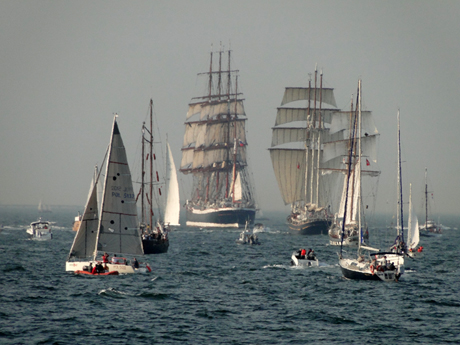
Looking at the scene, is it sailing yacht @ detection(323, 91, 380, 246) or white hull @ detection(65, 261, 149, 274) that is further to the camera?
sailing yacht @ detection(323, 91, 380, 246)

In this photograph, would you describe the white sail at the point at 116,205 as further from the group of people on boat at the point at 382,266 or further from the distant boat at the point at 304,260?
the group of people on boat at the point at 382,266

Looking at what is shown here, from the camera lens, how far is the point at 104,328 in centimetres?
3278

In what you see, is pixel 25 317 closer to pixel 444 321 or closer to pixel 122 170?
pixel 122 170

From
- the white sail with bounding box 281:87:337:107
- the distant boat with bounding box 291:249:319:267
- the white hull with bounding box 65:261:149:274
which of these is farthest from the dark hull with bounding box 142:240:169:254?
the white sail with bounding box 281:87:337:107

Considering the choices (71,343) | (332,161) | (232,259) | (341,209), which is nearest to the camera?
(71,343)

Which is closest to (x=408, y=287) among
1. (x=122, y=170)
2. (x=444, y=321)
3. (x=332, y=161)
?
(x=444, y=321)

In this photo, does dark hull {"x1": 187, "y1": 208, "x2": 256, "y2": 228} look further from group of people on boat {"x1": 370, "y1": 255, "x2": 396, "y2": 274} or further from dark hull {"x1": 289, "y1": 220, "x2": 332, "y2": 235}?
group of people on boat {"x1": 370, "y1": 255, "x2": 396, "y2": 274}

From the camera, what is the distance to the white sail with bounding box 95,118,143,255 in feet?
165

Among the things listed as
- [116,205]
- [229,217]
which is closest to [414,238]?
[116,205]

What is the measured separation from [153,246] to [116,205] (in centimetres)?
2213

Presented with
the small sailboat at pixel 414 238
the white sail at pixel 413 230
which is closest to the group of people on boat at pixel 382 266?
the small sailboat at pixel 414 238

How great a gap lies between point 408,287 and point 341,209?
62.6 meters

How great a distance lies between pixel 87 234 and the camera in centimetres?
5000

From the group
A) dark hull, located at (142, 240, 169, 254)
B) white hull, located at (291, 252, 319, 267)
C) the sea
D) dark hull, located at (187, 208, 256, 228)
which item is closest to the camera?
the sea
